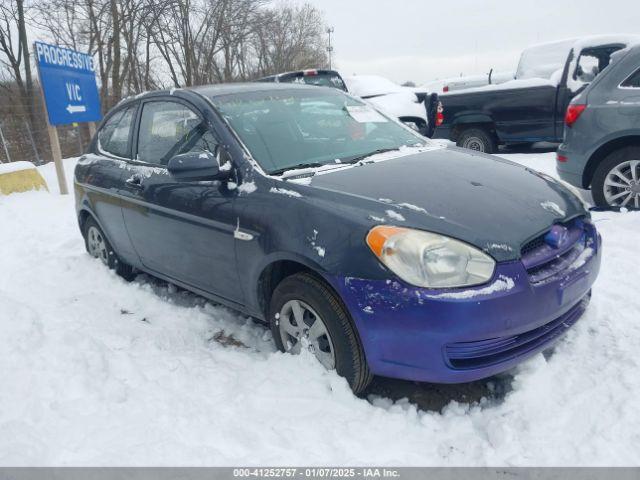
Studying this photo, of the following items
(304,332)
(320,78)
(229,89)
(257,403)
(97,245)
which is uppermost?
(320,78)

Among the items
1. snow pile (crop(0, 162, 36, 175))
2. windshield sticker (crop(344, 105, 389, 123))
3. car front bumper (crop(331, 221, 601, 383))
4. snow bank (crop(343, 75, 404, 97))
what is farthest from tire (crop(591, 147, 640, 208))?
snow pile (crop(0, 162, 36, 175))

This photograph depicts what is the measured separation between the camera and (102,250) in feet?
16.2

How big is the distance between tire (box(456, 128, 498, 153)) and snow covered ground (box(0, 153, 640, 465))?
6.00 m

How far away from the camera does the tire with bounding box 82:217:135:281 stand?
470 cm

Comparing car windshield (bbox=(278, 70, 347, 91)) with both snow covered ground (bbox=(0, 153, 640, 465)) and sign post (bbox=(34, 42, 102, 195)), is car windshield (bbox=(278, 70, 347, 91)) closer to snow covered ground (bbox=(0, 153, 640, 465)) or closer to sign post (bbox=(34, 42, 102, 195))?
sign post (bbox=(34, 42, 102, 195))

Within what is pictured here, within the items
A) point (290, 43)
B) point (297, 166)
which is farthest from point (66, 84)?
point (290, 43)

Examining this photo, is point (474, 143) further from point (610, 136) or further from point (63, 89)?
point (63, 89)

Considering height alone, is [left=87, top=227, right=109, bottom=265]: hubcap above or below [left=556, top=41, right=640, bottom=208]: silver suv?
below

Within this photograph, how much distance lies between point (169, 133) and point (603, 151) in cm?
419

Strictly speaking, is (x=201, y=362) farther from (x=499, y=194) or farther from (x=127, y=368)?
(x=499, y=194)

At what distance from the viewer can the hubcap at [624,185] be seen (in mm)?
5105

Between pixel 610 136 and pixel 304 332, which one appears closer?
pixel 304 332

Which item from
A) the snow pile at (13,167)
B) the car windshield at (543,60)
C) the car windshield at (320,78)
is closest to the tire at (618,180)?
the car windshield at (543,60)

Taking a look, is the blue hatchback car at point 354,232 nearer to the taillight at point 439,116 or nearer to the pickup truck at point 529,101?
the pickup truck at point 529,101
